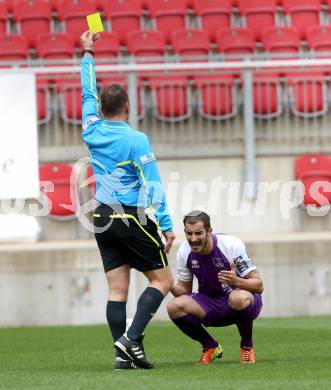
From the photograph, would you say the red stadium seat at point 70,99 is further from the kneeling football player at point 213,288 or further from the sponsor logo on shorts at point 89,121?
the sponsor logo on shorts at point 89,121

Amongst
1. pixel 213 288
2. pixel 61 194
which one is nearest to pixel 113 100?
pixel 213 288

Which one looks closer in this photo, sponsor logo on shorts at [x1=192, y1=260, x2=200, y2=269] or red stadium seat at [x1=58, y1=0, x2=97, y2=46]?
sponsor logo on shorts at [x1=192, y1=260, x2=200, y2=269]

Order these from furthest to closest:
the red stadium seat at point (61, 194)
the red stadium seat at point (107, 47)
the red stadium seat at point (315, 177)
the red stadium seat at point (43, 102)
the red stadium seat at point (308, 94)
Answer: the red stadium seat at point (107, 47), the red stadium seat at point (308, 94), the red stadium seat at point (43, 102), the red stadium seat at point (315, 177), the red stadium seat at point (61, 194)

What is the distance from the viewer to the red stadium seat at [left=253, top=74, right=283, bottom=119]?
12.4 metres

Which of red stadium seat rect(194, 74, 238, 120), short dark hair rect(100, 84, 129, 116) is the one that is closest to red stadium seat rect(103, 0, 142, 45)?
red stadium seat rect(194, 74, 238, 120)

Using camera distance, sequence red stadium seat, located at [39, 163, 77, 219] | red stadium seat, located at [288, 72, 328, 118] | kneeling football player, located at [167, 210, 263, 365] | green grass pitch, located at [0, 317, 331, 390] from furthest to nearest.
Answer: red stadium seat, located at [288, 72, 328, 118]
red stadium seat, located at [39, 163, 77, 219]
kneeling football player, located at [167, 210, 263, 365]
green grass pitch, located at [0, 317, 331, 390]

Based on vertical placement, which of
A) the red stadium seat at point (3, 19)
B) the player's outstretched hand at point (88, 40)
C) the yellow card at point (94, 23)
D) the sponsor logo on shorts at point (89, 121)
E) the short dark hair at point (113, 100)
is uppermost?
the red stadium seat at point (3, 19)

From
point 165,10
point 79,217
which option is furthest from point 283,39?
point 79,217

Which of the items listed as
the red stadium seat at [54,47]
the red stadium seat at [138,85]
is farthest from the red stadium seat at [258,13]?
the red stadium seat at [138,85]

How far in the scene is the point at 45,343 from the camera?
9461mm

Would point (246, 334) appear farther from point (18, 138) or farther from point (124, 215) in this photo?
point (18, 138)

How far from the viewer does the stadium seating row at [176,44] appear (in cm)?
1448

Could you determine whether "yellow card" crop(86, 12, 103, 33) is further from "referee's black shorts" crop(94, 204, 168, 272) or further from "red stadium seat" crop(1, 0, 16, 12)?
"red stadium seat" crop(1, 0, 16, 12)

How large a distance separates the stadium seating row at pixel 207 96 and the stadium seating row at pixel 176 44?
1926 mm
